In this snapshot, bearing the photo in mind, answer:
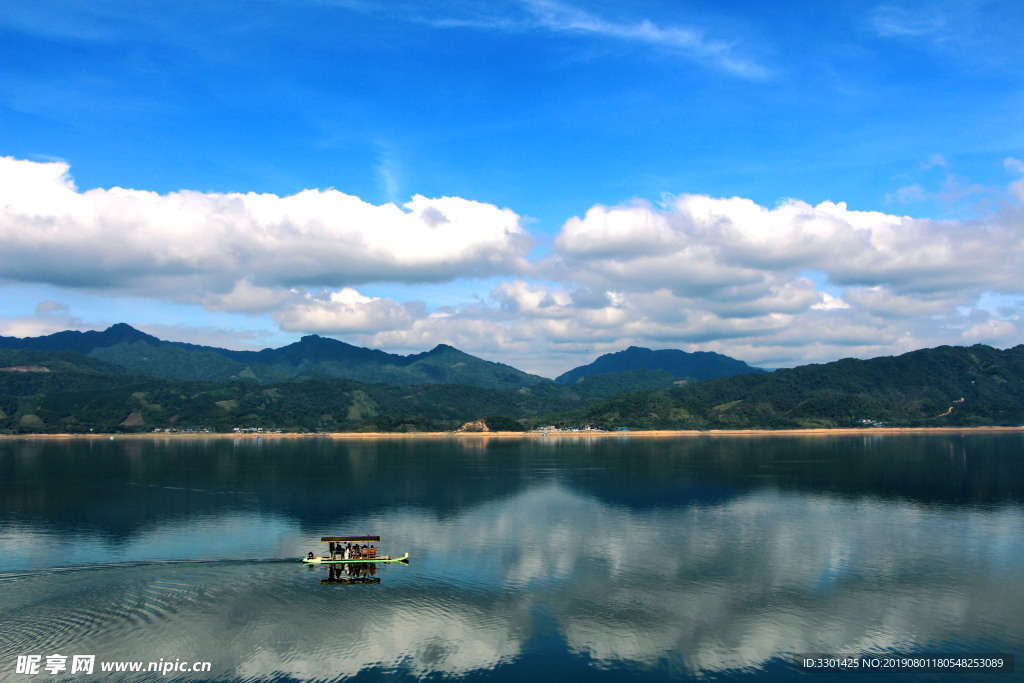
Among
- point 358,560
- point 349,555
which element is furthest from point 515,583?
point 349,555

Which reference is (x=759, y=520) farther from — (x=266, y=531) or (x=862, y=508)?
(x=266, y=531)

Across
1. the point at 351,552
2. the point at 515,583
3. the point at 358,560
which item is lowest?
the point at 515,583

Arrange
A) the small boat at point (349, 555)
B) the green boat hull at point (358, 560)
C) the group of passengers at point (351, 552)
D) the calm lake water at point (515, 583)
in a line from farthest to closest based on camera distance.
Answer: the group of passengers at point (351, 552), the small boat at point (349, 555), the green boat hull at point (358, 560), the calm lake water at point (515, 583)

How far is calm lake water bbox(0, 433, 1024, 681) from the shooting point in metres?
42.2

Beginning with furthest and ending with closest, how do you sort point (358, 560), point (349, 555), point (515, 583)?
1. point (349, 555)
2. point (358, 560)
3. point (515, 583)

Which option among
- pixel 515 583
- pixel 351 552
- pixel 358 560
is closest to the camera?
pixel 515 583

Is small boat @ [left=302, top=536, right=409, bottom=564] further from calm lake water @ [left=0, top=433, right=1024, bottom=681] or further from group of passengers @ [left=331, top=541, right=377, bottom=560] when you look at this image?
calm lake water @ [left=0, top=433, right=1024, bottom=681]

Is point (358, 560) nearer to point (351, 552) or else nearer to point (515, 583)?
point (351, 552)

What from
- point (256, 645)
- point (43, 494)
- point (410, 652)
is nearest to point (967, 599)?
point (410, 652)

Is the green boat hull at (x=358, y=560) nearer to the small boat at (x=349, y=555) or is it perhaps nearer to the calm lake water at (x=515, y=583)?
the small boat at (x=349, y=555)

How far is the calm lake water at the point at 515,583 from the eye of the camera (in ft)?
139

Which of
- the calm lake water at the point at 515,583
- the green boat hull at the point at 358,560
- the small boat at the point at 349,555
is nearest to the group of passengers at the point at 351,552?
the small boat at the point at 349,555

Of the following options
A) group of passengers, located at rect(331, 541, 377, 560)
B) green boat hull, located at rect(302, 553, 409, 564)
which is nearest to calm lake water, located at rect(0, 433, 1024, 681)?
green boat hull, located at rect(302, 553, 409, 564)

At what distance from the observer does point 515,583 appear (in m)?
58.3
